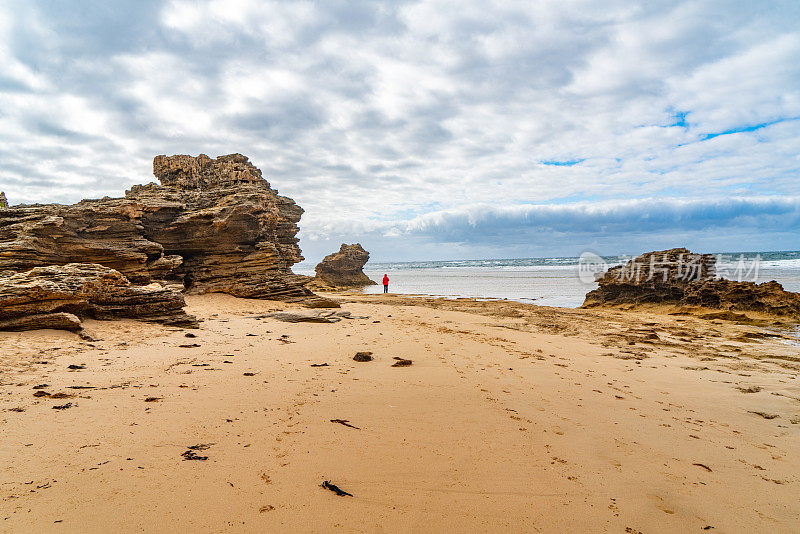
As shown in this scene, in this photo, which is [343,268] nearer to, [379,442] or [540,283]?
[540,283]

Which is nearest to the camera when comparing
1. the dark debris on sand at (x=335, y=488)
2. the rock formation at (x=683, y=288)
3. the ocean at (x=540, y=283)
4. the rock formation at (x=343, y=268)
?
the dark debris on sand at (x=335, y=488)

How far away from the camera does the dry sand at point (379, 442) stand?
Result: 257 cm

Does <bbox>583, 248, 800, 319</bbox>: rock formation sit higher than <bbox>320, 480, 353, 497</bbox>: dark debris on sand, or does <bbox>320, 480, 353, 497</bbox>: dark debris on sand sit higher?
<bbox>583, 248, 800, 319</bbox>: rock formation

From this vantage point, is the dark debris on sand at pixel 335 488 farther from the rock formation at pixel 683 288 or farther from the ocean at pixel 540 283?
the ocean at pixel 540 283

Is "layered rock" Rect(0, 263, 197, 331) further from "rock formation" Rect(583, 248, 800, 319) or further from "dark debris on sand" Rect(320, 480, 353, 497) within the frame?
"rock formation" Rect(583, 248, 800, 319)

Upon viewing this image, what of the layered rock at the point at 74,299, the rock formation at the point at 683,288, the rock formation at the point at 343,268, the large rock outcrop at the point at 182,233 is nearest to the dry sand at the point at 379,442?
the layered rock at the point at 74,299

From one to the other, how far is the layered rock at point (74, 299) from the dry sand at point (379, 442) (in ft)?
1.91

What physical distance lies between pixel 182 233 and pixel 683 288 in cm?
2455

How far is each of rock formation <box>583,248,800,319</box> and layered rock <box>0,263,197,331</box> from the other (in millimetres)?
20955

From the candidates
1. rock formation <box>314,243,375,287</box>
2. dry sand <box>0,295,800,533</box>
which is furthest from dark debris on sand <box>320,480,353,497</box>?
rock formation <box>314,243,375,287</box>

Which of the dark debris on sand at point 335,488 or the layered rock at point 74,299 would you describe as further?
the layered rock at point 74,299

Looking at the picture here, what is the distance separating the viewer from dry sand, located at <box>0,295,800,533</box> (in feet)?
8.43

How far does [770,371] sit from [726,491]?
260 inches

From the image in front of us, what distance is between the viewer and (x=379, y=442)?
143 inches
